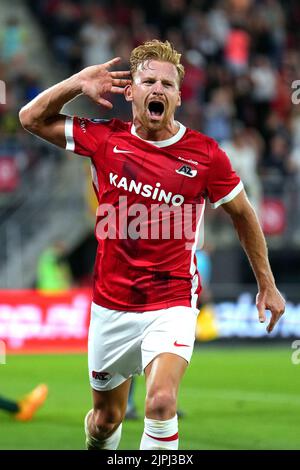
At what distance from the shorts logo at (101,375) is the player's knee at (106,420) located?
9.2 inches

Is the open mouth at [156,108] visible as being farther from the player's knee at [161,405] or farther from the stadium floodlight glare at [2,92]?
the stadium floodlight glare at [2,92]

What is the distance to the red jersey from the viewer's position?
22.9ft

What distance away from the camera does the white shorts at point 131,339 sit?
22.4ft

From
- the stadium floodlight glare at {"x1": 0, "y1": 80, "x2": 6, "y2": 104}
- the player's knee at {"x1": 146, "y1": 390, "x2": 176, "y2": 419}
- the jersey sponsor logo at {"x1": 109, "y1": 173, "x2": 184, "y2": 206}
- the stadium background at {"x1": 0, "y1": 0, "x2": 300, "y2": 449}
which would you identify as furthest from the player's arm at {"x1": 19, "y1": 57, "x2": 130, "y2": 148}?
the stadium floodlight glare at {"x1": 0, "y1": 80, "x2": 6, "y2": 104}

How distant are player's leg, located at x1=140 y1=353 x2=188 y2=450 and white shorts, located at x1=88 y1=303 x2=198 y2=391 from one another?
0.21 m

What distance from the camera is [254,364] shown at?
16.5 metres

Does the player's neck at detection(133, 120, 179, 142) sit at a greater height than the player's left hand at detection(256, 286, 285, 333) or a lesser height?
greater

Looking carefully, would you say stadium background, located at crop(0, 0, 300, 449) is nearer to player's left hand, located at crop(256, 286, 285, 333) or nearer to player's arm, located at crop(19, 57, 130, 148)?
player's left hand, located at crop(256, 286, 285, 333)

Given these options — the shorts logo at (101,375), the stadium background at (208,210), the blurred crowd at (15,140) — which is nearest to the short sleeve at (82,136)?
the shorts logo at (101,375)

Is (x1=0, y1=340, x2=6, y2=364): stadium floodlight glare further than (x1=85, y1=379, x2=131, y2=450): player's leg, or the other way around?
(x1=0, y1=340, x2=6, y2=364): stadium floodlight glare

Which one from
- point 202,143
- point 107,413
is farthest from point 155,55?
point 107,413

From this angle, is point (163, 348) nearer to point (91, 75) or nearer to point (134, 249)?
point (134, 249)

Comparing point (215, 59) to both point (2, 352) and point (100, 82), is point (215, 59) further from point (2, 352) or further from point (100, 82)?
point (100, 82)

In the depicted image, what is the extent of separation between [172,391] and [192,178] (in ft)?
4.32
